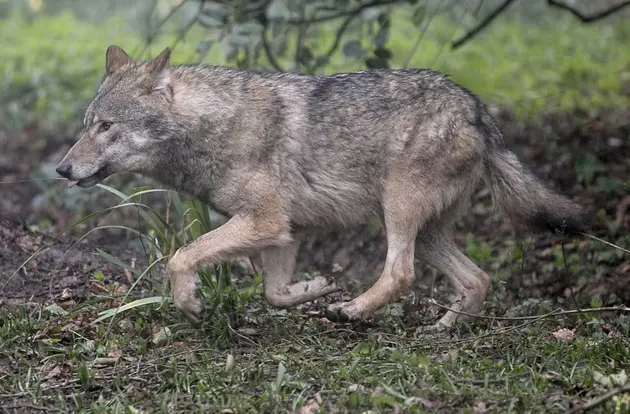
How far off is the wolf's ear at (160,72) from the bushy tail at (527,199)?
213cm

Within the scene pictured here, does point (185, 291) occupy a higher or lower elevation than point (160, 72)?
lower

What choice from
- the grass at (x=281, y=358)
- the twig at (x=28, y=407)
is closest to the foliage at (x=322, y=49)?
the grass at (x=281, y=358)

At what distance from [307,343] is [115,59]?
7.44 feet

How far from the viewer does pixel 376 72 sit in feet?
20.5

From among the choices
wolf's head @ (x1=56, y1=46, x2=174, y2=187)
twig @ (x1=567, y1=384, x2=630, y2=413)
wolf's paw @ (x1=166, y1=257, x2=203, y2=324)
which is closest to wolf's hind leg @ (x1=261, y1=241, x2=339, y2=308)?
wolf's paw @ (x1=166, y1=257, x2=203, y2=324)

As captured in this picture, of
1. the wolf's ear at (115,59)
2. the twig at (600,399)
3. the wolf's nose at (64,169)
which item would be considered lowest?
the twig at (600,399)

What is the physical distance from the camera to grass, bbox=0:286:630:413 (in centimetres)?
443

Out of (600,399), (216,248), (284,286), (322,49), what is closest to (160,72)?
(216,248)

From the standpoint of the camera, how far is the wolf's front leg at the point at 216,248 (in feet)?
17.3

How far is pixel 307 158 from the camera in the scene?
593 centimetres

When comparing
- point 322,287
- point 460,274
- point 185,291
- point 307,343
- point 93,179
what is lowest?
point 460,274

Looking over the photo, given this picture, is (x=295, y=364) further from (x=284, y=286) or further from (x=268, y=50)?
(x=268, y=50)

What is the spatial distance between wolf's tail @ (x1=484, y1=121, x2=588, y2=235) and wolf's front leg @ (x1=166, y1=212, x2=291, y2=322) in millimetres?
1457

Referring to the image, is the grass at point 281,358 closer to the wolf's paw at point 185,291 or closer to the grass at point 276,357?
the grass at point 276,357
